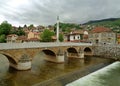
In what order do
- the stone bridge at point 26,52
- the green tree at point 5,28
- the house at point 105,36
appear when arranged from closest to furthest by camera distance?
the stone bridge at point 26,52, the house at point 105,36, the green tree at point 5,28

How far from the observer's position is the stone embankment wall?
3675cm

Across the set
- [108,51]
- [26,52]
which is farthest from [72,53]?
[26,52]

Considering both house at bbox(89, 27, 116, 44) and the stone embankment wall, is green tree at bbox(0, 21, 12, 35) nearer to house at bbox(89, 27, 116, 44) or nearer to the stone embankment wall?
house at bbox(89, 27, 116, 44)

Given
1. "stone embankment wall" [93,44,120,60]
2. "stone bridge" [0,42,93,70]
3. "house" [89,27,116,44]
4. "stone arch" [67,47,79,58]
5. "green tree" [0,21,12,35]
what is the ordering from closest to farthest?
"stone bridge" [0,42,93,70] → "stone arch" [67,47,79,58] → "stone embankment wall" [93,44,120,60] → "house" [89,27,116,44] → "green tree" [0,21,12,35]

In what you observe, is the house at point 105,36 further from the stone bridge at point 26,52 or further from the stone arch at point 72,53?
the stone bridge at point 26,52

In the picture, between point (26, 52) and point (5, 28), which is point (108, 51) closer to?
point (26, 52)

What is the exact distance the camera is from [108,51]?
38688mm

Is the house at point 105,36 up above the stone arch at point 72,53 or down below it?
above

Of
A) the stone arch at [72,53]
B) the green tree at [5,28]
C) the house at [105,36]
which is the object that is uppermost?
the green tree at [5,28]

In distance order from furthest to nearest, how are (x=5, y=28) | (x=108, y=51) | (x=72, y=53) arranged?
1. (x=5, y=28)
2. (x=108, y=51)
3. (x=72, y=53)

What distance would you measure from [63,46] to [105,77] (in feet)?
44.9

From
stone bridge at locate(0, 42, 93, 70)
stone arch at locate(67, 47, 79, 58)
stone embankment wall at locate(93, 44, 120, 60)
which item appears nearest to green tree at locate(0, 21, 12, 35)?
stone arch at locate(67, 47, 79, 58)

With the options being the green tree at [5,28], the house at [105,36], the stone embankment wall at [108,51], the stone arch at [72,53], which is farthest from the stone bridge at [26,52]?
the green tree at [5,28]

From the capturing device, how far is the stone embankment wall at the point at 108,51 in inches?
1447
